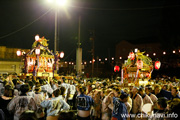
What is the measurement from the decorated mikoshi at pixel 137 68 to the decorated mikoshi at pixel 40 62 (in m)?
8.49

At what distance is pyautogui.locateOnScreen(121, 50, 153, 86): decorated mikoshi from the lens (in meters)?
18.3

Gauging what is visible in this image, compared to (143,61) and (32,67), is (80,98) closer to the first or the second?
(143,61)

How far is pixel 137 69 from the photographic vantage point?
59.9 feet

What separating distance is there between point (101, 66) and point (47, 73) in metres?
17.8

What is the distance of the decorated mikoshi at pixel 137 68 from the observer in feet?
59.9

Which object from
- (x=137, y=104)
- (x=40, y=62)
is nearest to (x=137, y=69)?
(x=40, y=62)

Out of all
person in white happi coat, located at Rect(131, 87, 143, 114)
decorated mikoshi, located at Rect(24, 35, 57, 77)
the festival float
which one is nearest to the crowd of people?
person in white happi coat, located at Rect(131, 87, 143, 114)

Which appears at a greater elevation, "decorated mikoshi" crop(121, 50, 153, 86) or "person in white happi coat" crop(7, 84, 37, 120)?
"decorated mikoshi" crop(121, 50, 153, 86)

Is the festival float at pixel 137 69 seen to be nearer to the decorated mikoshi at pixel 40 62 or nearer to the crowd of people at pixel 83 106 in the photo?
the decorated mikoshi at pixel 40 62

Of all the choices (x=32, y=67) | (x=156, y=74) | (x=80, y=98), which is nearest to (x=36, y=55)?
(x=32, y=67)

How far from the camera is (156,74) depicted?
32.3 metres

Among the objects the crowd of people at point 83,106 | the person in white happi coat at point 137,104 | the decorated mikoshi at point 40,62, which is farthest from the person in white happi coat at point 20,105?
the decorated mikoshi at point 40,62

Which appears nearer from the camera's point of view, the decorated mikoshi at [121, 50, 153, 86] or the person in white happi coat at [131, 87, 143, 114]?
the person in white happi coat at [131, 87, 143, 114]

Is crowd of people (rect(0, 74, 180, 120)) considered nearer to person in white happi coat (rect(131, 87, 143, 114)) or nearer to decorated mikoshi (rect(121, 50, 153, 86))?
person in white happi coat (rect(131, 87, 143, 114))
